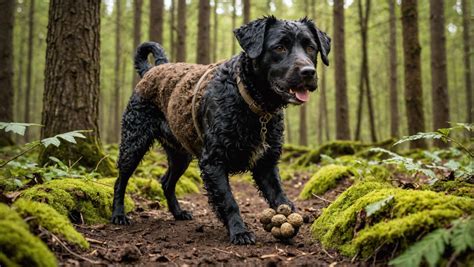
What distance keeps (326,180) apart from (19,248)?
15.6 ft

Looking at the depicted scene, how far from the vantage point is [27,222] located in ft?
8.25

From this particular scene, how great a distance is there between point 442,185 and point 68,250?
118 inches

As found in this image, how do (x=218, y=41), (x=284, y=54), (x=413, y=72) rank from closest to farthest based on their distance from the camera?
1. (x=284, y=54)
2. (x=413, y=72)
3. (x=218, y=41)

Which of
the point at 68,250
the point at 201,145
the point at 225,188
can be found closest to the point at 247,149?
the point at 225,188

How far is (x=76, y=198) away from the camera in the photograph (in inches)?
161

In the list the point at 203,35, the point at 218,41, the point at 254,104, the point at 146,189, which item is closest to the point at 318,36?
the point at 254,104

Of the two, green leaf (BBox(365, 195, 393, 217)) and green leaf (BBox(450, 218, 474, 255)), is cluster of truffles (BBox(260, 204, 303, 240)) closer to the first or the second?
green leaf (BBox(365, 195, 393, 217))

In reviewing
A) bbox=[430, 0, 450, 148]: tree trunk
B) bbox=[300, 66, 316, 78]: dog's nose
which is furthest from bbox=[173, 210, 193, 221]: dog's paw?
bbox=[430, 0, 450, 148]: tree trunk

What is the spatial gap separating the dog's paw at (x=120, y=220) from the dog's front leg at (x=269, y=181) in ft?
5.09

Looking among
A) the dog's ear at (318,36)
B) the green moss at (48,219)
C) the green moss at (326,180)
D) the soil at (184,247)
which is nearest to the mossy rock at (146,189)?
the soil at (184,247)

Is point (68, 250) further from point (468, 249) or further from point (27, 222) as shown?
point (468, 249)

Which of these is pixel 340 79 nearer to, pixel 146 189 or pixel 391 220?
pixel 146 189

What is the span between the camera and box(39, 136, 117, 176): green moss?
566 cm

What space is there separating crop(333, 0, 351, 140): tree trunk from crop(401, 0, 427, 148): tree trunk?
404 centimetres
